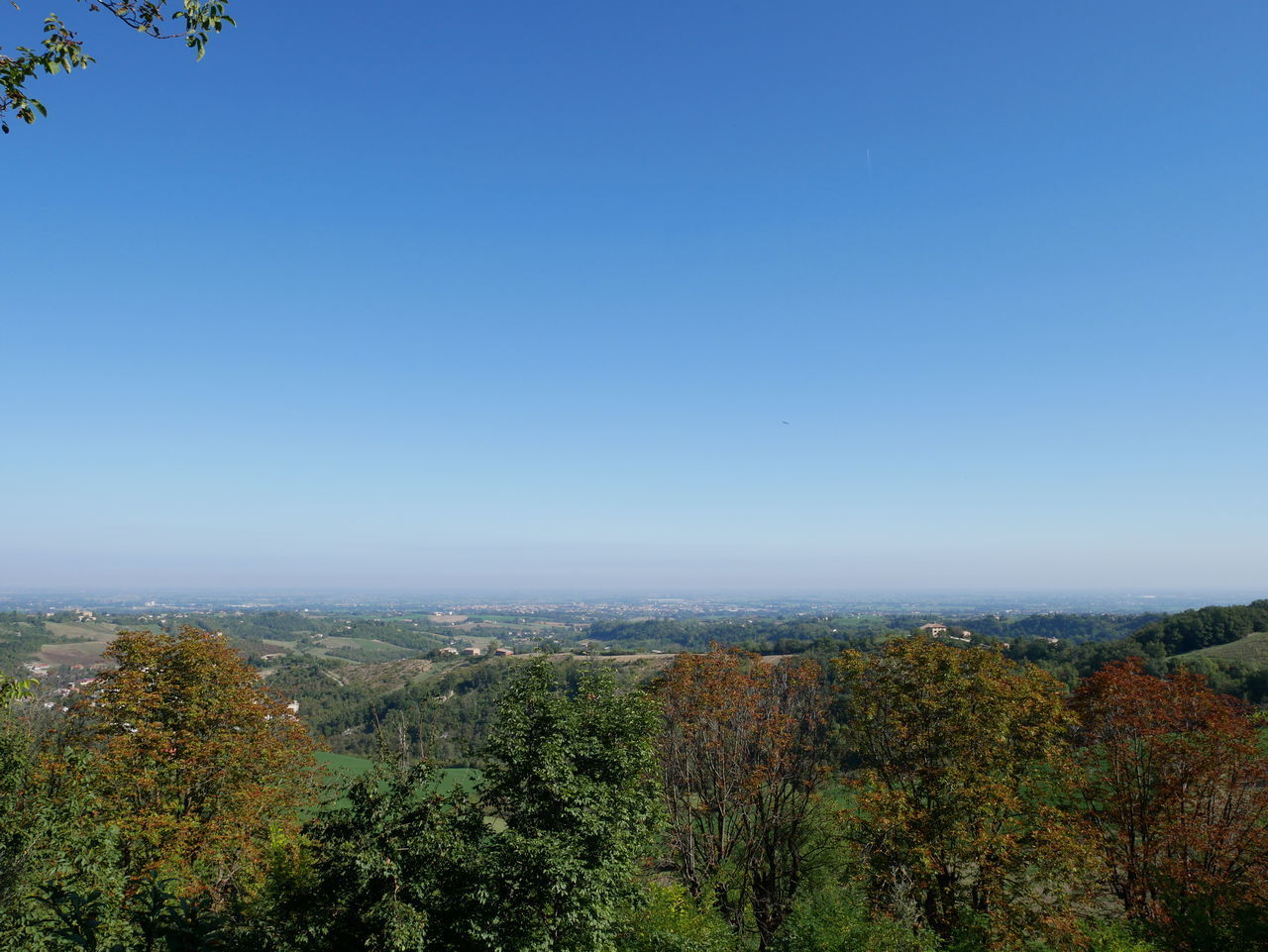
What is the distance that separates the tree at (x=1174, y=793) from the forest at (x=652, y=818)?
0.36 ft

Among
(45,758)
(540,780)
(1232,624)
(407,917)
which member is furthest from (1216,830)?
(1232,624)

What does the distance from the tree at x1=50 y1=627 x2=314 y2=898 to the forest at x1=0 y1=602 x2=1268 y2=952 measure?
0.10 meters

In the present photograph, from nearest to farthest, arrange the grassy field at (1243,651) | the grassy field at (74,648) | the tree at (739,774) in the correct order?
the tree at (739,774) → the grassy field at (1243,651) → the grassy field at (74,648)

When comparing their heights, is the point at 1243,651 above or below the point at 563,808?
below

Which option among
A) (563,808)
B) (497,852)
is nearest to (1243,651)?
(563,808)

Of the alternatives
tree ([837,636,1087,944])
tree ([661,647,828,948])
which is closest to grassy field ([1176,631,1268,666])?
tree ([661,647,828,948])

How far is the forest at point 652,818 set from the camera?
14734 millimetres

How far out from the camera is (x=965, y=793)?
18672mm

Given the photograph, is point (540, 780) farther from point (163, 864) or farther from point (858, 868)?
point (163, 864)

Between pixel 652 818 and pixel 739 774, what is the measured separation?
26.3 ft

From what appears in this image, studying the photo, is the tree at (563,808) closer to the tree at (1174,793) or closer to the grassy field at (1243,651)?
the tree at (1174,793)

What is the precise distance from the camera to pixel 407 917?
13.5 m

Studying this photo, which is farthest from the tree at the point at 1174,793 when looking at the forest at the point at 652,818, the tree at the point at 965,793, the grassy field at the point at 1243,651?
the grassy field at the point at 1243,651

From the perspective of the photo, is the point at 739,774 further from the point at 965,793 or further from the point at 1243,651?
the point at 1243,651
